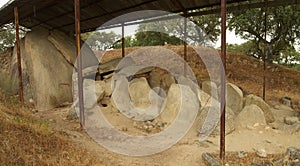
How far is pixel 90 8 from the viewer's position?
967 cm

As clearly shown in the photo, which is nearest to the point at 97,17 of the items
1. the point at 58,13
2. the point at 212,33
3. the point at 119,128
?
the point at 58,13

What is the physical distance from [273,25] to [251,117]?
10.5 meters

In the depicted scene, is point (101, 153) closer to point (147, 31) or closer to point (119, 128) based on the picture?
point (119, 128)

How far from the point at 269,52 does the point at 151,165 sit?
13921 millimetres

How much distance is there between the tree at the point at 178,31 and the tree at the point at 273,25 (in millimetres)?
2808

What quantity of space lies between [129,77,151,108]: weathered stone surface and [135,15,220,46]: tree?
11.4 metres

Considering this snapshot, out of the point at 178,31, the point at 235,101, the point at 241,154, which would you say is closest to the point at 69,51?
the point at 235,101

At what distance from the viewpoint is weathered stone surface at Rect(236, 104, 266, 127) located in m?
6.73

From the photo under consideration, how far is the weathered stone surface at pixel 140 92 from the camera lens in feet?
25.8

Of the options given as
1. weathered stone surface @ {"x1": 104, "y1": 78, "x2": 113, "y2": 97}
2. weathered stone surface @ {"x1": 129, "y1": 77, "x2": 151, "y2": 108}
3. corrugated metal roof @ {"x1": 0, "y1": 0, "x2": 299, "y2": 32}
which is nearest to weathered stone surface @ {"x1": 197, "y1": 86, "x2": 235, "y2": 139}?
weathered stone surface @ {"x1": 129, "y1": 77, "x2": 151, "y2": 108}

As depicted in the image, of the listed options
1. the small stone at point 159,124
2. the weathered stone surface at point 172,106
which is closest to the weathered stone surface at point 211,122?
the weathered stone surface at point 172,106

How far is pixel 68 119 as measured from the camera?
294 inches

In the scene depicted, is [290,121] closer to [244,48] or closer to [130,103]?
[130,103]

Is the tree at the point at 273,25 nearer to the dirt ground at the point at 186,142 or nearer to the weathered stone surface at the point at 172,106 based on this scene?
the dirt ground at the point at 186,142
